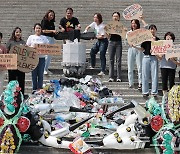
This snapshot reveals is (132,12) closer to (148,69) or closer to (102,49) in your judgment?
(102,49)

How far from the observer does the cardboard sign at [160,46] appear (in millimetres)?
7939

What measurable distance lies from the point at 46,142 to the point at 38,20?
7085mm

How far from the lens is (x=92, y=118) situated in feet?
23.8

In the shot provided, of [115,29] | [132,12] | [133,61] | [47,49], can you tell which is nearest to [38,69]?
[47,49]

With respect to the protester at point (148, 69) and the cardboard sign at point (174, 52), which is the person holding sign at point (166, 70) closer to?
the protester at point (148, 69)

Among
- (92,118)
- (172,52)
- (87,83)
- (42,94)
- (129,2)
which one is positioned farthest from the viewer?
(129,2)

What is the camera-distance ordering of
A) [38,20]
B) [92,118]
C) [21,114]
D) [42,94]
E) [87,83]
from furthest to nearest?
[38,20], [87,83], [42,94], [92,118], [21,114]

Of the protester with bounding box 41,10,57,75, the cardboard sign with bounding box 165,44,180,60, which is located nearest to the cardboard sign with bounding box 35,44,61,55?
the protester with bounding box 41,10,57,75

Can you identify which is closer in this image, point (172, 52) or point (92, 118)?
point (92, 118)

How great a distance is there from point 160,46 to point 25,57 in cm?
216

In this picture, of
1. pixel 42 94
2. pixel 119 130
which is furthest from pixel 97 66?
pixel 119 130

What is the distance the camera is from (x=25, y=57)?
7930mm

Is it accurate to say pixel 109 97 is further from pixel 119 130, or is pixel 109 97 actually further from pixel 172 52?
pixel 119 130

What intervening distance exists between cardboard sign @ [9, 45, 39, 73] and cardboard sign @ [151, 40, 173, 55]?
6.17 ft
